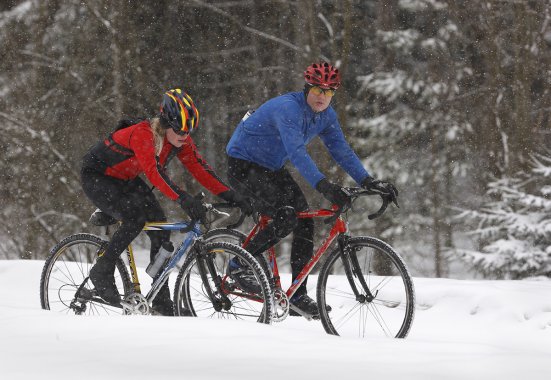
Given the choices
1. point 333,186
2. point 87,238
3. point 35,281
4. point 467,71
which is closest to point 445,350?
point 333,186

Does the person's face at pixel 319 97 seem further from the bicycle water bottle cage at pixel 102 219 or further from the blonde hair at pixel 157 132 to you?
the bicycle water bottle cage at pixel 102 219

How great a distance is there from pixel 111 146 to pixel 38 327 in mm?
1647

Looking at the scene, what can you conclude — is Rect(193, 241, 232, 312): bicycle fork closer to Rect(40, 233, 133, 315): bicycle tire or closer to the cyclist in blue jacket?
the cyclist in blue jacket

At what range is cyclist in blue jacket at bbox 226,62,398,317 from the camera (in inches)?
224

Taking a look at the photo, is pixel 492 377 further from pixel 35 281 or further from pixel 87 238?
pixel 35 281

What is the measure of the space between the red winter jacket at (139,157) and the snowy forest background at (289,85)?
32.4 ft

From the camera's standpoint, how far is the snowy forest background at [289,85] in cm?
1608

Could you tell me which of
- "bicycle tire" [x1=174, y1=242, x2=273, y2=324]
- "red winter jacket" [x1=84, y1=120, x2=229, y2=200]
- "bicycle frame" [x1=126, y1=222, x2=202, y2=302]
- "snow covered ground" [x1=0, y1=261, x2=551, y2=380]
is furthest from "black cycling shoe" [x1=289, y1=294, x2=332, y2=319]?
"snow covered ground" [x1=0, y1=261, x2=551, y2=380]

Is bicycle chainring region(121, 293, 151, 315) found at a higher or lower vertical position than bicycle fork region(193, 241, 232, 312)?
lower

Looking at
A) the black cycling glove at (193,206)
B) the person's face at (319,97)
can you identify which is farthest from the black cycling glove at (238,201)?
the person's face at (319,97)

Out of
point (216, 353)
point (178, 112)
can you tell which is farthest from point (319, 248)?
point (216, 353)

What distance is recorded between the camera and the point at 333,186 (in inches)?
212

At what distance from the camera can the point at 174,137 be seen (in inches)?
228

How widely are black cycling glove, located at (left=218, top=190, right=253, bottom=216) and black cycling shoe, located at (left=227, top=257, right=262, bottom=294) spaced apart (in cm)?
37
